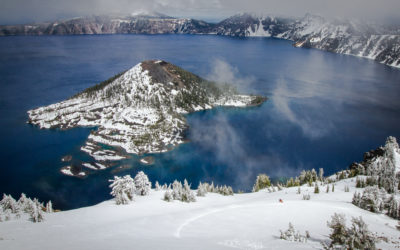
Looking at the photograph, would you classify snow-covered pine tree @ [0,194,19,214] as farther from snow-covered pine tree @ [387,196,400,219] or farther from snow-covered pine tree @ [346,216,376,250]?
snow-covered pine tree @ [387,196,400,219]

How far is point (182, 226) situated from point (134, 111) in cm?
12664

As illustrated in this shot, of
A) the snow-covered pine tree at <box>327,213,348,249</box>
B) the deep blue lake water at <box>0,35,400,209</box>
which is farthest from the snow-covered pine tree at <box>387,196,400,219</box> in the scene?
the deep blue lake water at <box>0,35,400,209</box>

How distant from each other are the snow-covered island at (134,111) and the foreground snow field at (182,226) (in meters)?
69.8

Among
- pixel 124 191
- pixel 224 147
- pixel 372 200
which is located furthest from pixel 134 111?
pixel 372 200

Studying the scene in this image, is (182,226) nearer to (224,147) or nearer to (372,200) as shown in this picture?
(372,200)

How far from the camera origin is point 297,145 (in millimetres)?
129125

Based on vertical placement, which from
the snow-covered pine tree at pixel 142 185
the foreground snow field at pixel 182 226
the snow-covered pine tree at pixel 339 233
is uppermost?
the snow-covered pine tree at pixel 339 233

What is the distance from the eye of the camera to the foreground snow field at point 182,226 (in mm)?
29578

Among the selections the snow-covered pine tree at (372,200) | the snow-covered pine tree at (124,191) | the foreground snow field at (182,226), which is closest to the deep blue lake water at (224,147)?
the snow-covered pine tree at (124,191)

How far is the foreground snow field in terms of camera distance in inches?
1164

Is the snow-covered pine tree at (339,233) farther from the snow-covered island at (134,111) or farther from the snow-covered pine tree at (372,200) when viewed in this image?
the snow-covered island at (134,111)

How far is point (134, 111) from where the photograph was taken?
157000 millimetres

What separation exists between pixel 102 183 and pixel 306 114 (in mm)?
134182

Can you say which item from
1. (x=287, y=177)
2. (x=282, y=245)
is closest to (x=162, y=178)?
(x=287, y=177)
